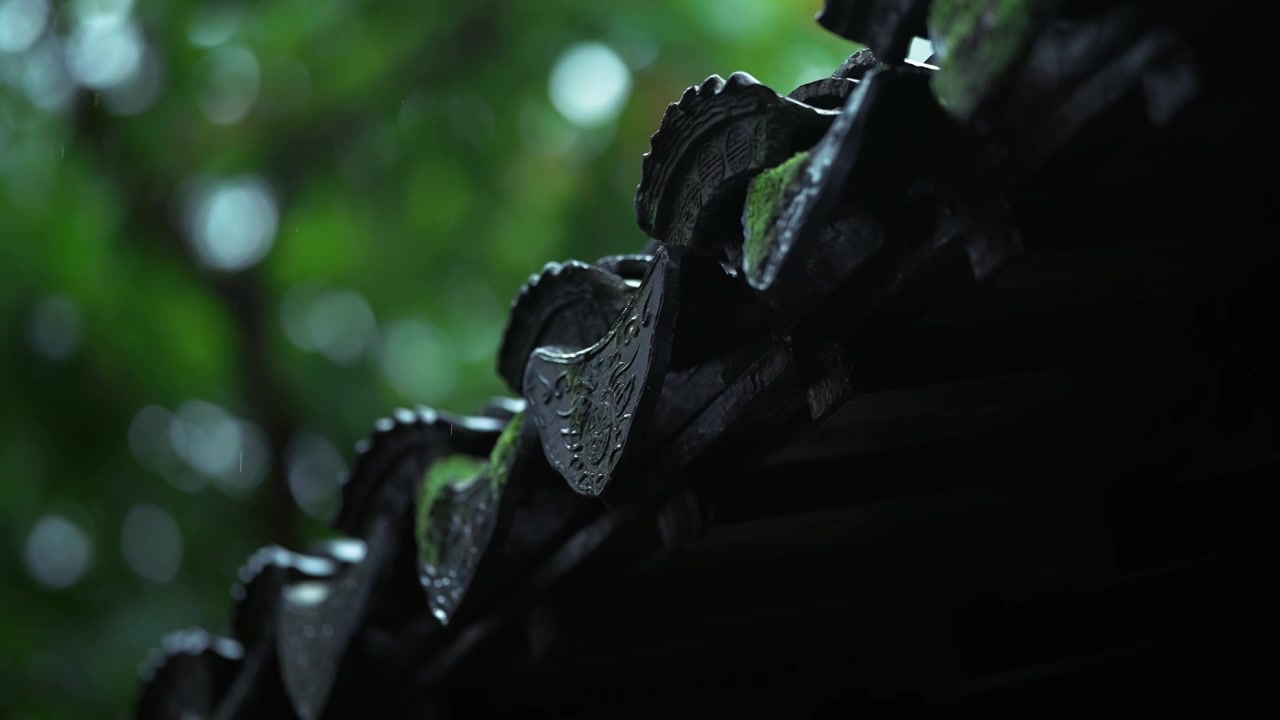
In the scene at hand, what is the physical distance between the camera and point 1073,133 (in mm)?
1013

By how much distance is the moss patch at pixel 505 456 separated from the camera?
1.79 m

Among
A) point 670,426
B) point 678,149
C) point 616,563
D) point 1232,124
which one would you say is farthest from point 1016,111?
point 616,563

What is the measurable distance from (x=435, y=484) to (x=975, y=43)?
132cm

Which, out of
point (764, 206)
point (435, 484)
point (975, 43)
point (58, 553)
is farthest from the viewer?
point (58, 553)

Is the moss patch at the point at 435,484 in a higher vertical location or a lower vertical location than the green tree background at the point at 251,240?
lower

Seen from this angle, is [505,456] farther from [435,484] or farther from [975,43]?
[975,43]

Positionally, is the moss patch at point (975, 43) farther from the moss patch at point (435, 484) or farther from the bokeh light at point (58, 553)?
the bokeh light at point (58, 553)

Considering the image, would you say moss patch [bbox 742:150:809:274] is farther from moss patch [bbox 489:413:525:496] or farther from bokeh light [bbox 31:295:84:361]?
bokeh light [bbox 31:295:84:361]

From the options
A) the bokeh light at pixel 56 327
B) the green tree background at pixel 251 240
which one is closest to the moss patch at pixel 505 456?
the green tree background at pixel 251 240

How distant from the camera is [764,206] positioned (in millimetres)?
1177

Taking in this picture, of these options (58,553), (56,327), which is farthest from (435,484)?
(58,553)

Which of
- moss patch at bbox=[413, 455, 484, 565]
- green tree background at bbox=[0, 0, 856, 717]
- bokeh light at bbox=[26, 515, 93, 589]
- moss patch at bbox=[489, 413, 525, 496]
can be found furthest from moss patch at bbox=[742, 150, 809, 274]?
bokeh light at bbox=[26, 515, 93, 589]

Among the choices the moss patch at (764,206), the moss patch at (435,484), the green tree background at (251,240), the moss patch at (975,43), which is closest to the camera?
the moss patch at (975,43)

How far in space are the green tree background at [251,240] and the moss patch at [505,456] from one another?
5.70 m
